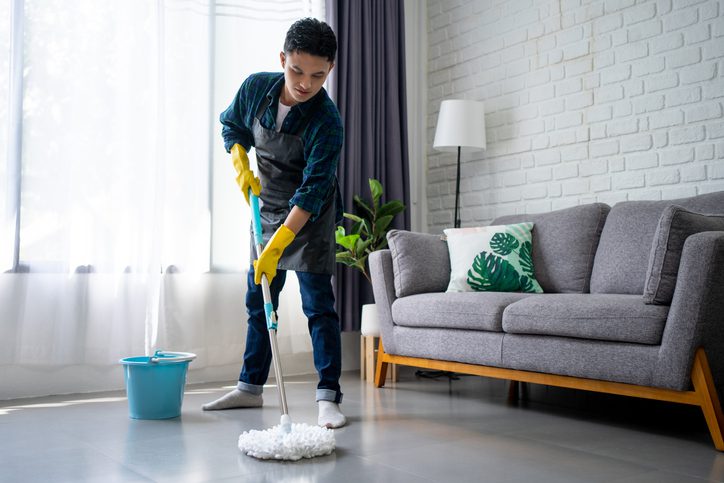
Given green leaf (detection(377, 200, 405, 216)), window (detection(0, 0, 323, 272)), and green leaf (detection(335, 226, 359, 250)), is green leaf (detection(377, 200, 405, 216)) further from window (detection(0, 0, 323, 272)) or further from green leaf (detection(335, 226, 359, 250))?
window (detection(0, 0, 323, 272))

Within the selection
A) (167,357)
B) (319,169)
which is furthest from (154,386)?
(319,169)

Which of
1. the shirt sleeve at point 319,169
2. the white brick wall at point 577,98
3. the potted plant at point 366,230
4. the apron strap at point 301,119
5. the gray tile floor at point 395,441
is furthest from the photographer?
the potted plant at point 366,230

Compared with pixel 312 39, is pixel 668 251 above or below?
below

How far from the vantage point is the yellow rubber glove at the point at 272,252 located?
2.23 metres

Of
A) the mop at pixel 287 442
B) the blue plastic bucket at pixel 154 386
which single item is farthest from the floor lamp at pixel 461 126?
the mop at pixel 287 442

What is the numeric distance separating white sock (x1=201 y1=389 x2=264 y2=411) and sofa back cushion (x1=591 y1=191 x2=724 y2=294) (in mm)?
1476

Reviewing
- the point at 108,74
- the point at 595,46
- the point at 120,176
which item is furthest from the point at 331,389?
the point at 595,46

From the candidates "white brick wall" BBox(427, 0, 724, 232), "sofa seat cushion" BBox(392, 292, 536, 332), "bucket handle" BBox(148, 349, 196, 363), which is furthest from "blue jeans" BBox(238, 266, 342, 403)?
"white brick wall" BBox(427, 0, 724, 232)

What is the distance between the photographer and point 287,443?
1890 millimetres

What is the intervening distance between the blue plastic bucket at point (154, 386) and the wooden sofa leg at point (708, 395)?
1636 mm

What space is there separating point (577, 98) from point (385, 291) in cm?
139

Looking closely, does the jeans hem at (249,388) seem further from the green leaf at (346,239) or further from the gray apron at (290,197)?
the green leaf at (346,239)

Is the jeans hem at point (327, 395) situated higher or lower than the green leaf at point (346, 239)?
lower

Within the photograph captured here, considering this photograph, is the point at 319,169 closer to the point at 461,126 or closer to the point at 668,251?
the point at 668,251
